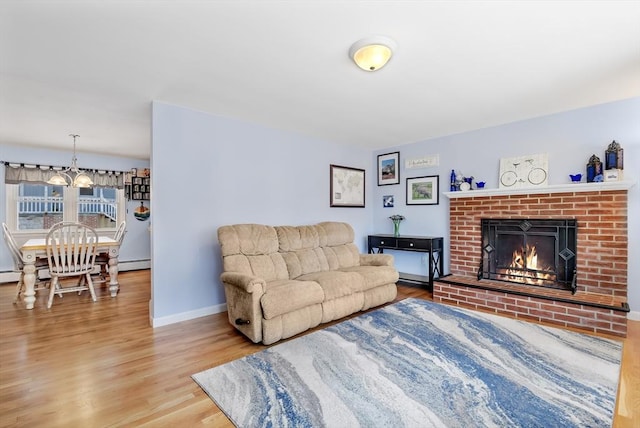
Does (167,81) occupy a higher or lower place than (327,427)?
higher

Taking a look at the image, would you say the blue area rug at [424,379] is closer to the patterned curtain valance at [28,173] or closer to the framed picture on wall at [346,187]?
the framed picture on wall at [346,187]

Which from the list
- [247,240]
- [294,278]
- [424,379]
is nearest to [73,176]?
[247,240]

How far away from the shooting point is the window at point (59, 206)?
518cm

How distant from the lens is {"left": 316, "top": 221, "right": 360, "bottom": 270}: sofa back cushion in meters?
3.90

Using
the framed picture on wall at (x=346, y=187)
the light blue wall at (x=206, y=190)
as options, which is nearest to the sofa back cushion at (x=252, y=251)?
the light blue wall at (x=206, y=190)

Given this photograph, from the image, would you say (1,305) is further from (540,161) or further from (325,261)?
(540,161)

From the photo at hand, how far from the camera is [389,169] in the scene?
5.13 metres

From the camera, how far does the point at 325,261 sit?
3805 millimetres

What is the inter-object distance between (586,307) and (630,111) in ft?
6.71

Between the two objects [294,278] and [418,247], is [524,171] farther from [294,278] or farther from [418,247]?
[294,278]

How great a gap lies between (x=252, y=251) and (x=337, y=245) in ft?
4.19

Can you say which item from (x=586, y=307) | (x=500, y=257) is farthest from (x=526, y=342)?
(x=500, y=257)

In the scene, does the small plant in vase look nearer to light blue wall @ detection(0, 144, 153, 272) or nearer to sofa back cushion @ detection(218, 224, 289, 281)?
sofa back cushion @ detection(218, 224, 289, 281)

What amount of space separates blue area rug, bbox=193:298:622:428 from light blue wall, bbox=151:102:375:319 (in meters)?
1.34
